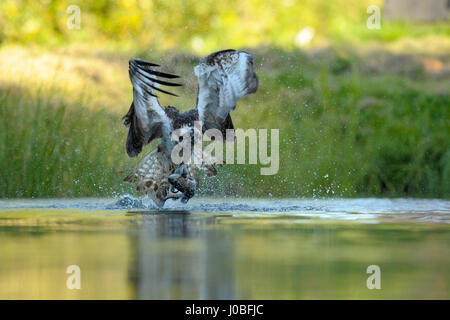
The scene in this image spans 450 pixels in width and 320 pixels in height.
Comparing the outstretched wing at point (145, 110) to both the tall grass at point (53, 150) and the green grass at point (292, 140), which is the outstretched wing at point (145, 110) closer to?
the green grass at point (292, 140)

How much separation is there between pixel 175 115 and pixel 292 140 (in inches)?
118

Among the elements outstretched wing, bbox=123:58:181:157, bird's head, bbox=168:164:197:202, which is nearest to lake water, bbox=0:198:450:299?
bird's head, bbox=168:164:197:202

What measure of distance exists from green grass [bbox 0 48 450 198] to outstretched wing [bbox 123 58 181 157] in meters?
1.41

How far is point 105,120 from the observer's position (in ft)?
35.9

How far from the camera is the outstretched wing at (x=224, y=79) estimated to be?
301 inches

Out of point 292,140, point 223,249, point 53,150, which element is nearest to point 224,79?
point 223,249

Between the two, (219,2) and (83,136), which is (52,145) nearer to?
(83,136)

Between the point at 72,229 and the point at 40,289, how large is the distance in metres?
2.33

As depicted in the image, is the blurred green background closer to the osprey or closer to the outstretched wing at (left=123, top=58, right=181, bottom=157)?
the osprey

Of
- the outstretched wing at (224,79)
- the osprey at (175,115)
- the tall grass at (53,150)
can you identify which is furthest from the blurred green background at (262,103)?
the outstretched wing at (224,79)

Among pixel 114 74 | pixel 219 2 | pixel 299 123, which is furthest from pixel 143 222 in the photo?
pixel 219 2

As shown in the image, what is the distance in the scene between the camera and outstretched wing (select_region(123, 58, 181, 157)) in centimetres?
759

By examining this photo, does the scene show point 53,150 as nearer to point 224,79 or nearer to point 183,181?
point 183,181
